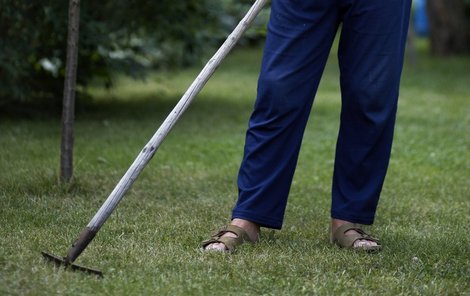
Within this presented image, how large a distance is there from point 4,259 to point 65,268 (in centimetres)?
24

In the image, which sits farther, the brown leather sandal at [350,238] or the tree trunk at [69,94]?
the tree trunk at [69,94]

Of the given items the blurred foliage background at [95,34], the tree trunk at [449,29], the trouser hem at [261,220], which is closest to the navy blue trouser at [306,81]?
the trouser hem at [261,220]

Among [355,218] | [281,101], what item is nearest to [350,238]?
[355,218]

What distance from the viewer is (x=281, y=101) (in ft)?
11.9

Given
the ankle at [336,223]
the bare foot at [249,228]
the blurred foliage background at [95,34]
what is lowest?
the bare foot at [249,228]

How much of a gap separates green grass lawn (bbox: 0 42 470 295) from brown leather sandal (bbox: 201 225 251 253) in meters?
0.04

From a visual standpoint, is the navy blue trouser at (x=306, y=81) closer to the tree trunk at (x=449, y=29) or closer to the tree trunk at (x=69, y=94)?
the tree trunk at (x=69, y=94)

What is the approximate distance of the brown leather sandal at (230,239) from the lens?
3.56 m

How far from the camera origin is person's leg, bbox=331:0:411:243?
3.66 meters

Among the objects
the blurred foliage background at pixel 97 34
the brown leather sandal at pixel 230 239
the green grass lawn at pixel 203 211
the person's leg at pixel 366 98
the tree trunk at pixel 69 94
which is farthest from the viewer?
the blurred foliage background at pixel 97 34

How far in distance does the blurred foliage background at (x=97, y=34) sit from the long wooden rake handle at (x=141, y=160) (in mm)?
3113

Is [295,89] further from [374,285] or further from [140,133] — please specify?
[140,133]

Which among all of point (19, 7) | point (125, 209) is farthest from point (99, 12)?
point (125, 209)

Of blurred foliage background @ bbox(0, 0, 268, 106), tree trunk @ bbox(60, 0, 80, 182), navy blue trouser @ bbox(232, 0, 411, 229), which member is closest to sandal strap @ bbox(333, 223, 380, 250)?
navy blue trouser @ bbox(232, 0, 411, 229)
